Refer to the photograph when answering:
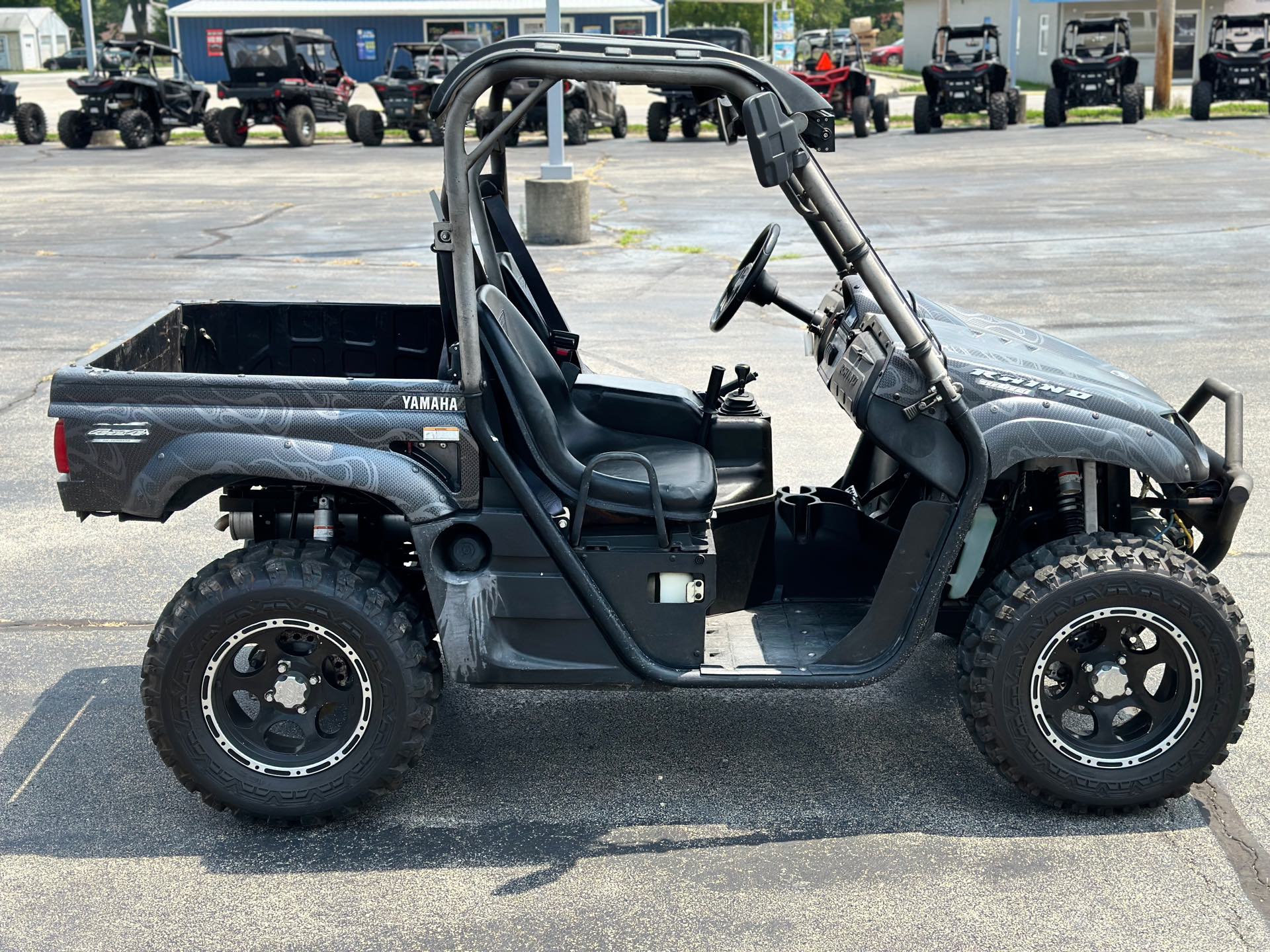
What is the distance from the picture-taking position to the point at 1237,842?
3.97 meters

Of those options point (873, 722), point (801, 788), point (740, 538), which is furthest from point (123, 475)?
point (873, 722)

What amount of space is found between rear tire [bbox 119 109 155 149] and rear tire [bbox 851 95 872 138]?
14255 millimetres

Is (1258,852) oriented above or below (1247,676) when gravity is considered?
below

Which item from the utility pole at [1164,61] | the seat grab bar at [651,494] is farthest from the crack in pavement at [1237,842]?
the utility pole at [1164,61]

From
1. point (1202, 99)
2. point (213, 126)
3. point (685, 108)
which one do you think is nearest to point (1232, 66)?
point (1202, 99)

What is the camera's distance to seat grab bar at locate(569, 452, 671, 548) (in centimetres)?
400

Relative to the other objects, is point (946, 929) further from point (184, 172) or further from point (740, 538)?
point (184, 172)

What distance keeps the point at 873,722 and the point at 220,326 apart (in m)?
2.72

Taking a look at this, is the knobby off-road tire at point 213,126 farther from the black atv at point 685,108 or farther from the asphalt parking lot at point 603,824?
the asphalt parking lot at point 603,824

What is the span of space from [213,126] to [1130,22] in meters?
27.5

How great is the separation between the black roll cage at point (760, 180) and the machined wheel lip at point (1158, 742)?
35 centimetres

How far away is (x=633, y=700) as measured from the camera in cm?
493

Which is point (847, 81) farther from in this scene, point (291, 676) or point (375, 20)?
point (375, 20)

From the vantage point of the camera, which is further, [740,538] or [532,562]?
[740,538]
